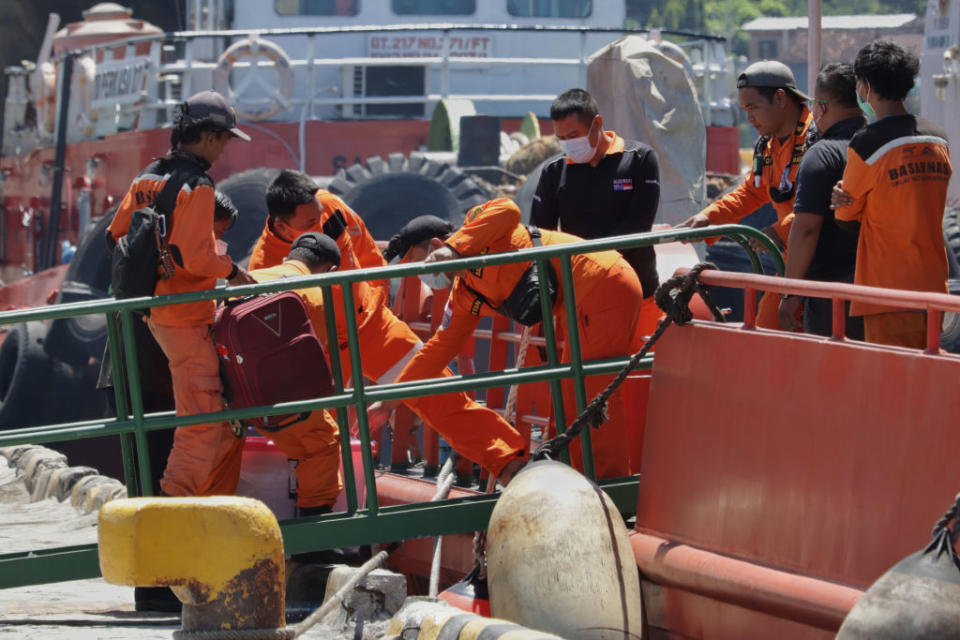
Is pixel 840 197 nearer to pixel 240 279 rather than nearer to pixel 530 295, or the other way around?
pixel 530 295

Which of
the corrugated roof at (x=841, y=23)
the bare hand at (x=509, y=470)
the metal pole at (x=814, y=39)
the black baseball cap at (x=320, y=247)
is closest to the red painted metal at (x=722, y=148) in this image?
the metal pole at (x=814, y=39)

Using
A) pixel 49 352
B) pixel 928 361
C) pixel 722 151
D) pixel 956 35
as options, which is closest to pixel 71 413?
pixel 49 352

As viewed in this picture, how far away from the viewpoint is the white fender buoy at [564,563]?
4152 millimetres

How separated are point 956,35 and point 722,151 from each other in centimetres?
420

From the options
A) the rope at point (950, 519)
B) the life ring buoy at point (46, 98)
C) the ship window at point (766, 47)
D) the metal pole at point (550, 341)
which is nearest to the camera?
the rope at point (950, 519)

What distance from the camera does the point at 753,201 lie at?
5922 mm

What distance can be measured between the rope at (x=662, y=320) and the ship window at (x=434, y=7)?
1354cm

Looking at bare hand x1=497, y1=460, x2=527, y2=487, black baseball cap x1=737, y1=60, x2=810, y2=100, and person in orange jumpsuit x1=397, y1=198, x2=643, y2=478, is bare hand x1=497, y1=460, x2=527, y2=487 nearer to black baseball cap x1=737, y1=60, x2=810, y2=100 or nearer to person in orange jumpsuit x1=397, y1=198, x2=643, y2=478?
person in orange jumpsuit x1=397, y1=198, x2=643, y2=478

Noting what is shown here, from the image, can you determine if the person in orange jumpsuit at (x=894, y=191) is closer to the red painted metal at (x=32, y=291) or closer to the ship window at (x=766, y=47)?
the red painted metal at (x=32, y=291)

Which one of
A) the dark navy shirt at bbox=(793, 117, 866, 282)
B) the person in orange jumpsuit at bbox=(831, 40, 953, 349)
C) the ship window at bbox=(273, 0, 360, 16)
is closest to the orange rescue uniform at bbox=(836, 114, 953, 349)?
the person in orange jumpsuit at bbox=(831, 40, 953, 349)

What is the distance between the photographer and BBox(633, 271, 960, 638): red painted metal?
12.5 feet

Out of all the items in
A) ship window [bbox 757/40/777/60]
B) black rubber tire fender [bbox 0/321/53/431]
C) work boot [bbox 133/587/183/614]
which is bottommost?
black rubber tire fender [bbox 0/321/53/431]

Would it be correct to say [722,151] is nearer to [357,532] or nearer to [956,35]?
[956,35]

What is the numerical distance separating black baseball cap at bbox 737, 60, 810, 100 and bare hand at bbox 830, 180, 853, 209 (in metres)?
0.90
